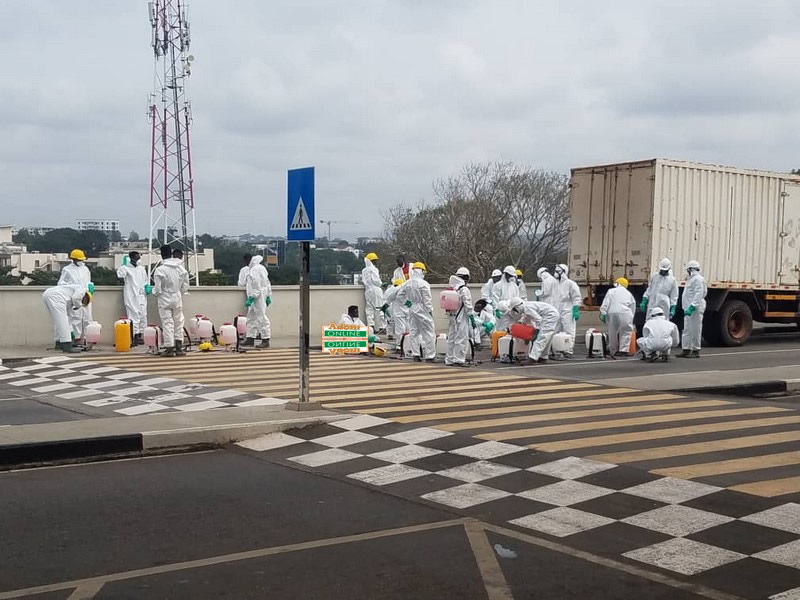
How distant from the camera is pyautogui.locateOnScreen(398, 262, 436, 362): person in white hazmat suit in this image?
16812mm

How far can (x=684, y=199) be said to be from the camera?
20281mm

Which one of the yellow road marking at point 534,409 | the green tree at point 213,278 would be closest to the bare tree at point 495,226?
the green tree at point 213,278

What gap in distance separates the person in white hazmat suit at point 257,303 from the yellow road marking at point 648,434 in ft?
38.3

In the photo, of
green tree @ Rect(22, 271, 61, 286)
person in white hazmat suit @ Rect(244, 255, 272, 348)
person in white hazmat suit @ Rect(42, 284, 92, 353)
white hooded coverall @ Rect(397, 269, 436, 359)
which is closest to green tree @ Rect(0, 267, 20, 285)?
green tree @ Rect(22, 271, 61, 286)

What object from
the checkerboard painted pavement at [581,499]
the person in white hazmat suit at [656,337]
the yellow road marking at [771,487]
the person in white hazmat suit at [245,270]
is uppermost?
the person in white hazmat suit at [245,270]

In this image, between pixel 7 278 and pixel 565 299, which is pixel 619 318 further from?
pixel 7 278

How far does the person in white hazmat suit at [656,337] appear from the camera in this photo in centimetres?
1714

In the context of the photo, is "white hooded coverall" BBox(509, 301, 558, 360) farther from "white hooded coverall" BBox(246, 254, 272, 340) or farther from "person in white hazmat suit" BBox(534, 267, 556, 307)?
"white hooded coverall" BBox(246, 254, 272, 340)

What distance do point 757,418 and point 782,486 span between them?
3.46m

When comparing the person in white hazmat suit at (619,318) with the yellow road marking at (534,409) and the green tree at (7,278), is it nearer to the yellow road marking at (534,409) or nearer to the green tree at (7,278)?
→ the yellow road marking at (534,409)

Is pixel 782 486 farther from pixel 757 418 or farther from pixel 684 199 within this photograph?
pixel 684 199

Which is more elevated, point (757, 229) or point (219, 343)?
point (757, 229)

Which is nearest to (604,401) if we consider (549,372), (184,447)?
(549,372)

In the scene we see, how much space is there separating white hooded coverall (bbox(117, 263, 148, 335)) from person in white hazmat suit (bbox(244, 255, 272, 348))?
89.0 inches
